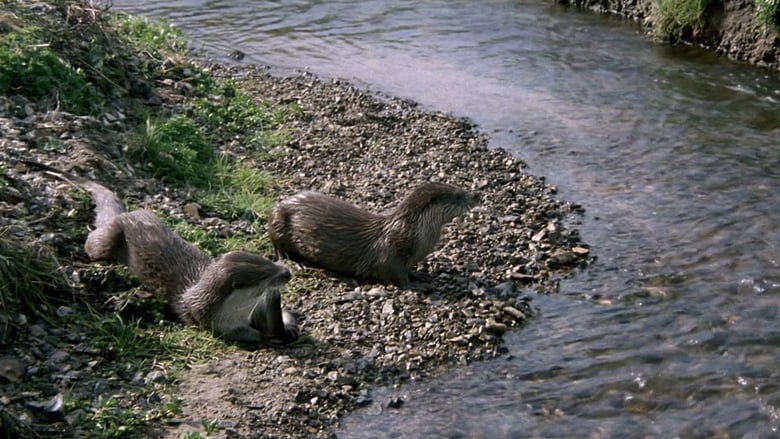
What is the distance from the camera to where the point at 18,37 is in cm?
764

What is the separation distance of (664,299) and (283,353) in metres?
2.40

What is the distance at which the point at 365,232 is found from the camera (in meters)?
6.32

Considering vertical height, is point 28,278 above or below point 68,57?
below

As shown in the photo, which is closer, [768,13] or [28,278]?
[28,278]

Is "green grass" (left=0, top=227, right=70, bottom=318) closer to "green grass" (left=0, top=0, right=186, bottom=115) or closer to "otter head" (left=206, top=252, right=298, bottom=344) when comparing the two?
Answer: "otter head" (left=206, top=252, right=298, bottom=344)

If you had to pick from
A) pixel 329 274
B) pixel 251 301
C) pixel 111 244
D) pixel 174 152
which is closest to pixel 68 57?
pixel 174 152

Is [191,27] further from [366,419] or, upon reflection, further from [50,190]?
[366,419]

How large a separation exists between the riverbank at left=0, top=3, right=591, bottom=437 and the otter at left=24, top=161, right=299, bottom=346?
97 mm

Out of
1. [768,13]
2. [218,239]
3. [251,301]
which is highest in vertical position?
[768,13]

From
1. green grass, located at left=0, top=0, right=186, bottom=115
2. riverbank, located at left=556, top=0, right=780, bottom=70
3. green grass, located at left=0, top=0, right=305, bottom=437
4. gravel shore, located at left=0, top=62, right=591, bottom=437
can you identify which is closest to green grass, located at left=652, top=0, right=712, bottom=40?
riverbank, located at left=556, top=0, right=780, bottom=70

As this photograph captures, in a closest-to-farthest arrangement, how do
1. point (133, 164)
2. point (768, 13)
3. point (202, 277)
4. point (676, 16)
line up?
point (202, 277) → point (133, 164) → point (768, 13) → point (676, 16)

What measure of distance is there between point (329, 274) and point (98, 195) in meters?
1.50

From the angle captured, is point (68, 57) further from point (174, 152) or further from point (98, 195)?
point (98, 195)

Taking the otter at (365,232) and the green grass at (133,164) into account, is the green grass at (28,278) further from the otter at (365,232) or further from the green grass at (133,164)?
the otter at (365,232)
